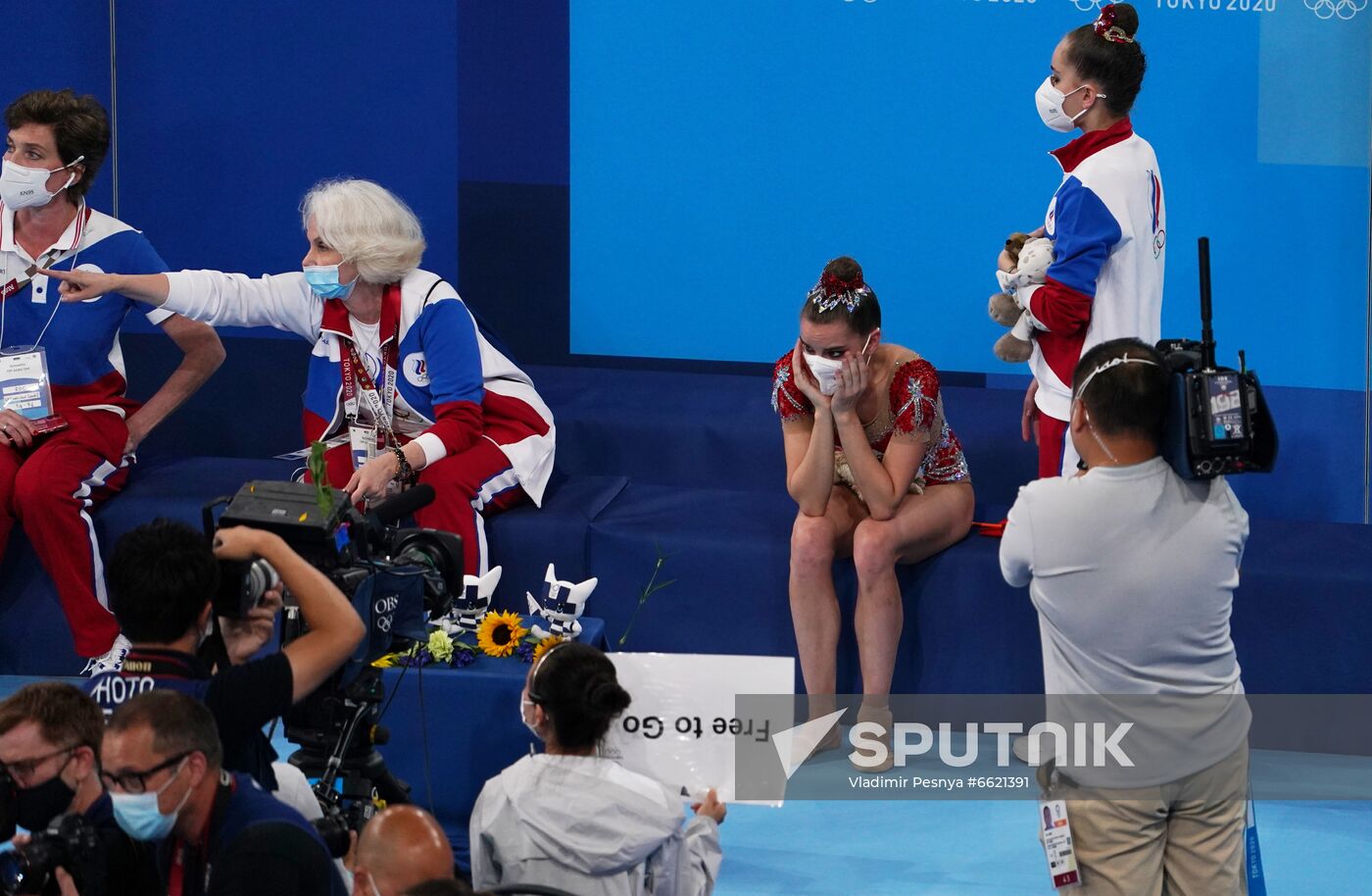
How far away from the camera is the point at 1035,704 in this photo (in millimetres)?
4344

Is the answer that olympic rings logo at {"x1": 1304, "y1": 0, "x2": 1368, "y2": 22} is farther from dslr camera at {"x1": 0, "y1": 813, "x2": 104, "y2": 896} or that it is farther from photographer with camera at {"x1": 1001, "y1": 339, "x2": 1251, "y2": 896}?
dslr camera at {"x1": 0, "y1": 813, "x2": 104, "y2": 896}

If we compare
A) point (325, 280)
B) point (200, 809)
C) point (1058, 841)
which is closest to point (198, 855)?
point (200, 809)

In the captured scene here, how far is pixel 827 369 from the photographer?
393 centimetres

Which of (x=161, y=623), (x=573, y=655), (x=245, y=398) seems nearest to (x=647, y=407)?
(x=245, y=398)

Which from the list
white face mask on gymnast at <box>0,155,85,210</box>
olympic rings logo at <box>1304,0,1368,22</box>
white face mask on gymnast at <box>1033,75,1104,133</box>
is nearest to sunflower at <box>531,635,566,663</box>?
white face mask on gymnast at <box>1033,75,1104,133</box>

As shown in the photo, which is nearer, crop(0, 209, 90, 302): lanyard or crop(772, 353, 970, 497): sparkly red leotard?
crop(772, 353, 970, 497): sparkly red leotard

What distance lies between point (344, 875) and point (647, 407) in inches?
112

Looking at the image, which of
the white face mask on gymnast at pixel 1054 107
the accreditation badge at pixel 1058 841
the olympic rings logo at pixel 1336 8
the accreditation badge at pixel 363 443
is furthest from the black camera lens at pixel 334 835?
the olympic rings logo at pixel 1336 8

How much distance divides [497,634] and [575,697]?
0.96 m

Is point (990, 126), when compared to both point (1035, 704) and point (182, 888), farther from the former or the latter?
point (182, 888)

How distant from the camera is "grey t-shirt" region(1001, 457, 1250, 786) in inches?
95.2

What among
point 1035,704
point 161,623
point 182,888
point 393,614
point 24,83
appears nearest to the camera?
point 182,888

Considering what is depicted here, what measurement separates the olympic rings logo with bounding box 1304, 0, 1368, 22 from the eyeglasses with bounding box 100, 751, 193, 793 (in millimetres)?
4192

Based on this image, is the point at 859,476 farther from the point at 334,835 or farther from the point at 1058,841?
the point at 334,835
